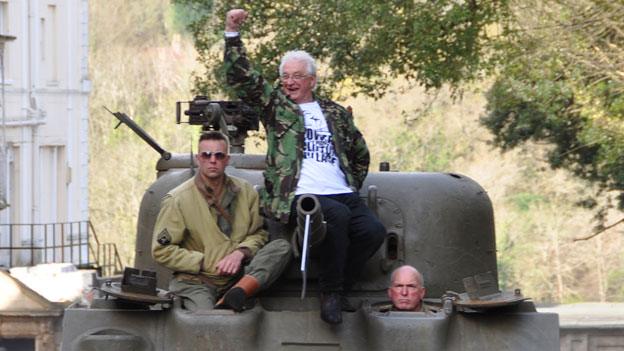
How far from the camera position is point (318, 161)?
12219 mm

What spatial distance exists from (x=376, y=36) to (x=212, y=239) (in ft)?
47.3

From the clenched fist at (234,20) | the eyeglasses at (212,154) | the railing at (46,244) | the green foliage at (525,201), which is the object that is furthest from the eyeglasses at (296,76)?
the green foliage at (525,201)

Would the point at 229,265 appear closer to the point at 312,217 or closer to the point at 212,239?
the point at 212,239

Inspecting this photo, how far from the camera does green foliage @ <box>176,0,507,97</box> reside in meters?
25.9

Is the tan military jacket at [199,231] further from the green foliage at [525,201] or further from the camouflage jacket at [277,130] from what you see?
the green foliage at [525,201]

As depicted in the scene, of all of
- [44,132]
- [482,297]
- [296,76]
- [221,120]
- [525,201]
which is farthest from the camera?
[525,201]

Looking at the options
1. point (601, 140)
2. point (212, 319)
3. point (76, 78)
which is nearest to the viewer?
point (212, 319)

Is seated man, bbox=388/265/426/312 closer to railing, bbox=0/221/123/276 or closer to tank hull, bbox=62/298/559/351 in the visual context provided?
tank hull, bbox=62/298/559/351

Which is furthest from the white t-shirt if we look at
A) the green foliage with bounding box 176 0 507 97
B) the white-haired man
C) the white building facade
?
the white building facade

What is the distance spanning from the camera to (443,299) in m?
12.2

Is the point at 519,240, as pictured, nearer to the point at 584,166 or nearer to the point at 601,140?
the point at 584,166

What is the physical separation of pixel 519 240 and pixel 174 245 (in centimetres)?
4496

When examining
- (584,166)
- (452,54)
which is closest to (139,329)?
(452,54)

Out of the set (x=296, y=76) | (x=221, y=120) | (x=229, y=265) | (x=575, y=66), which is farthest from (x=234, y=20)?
(x=575, y=66)
